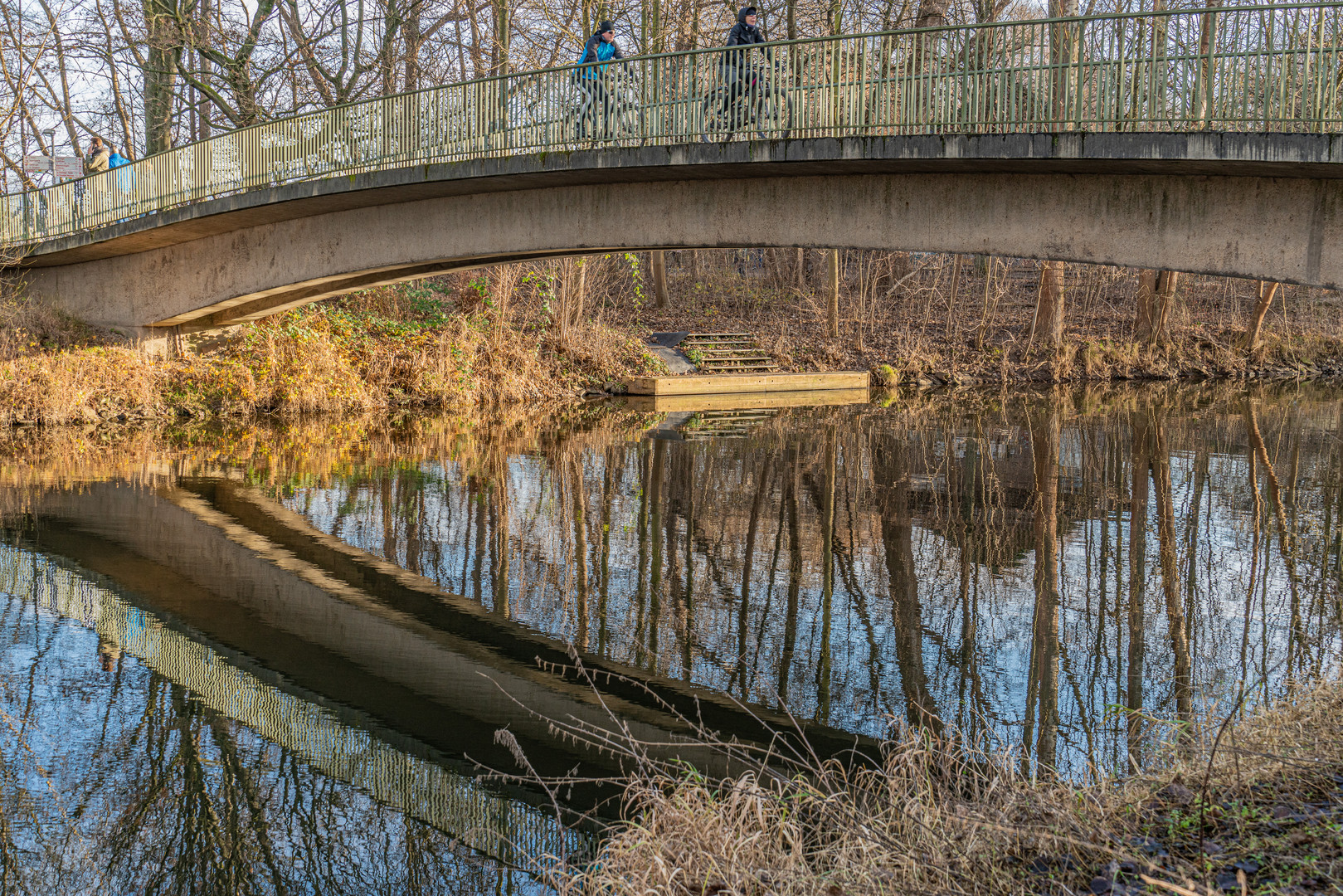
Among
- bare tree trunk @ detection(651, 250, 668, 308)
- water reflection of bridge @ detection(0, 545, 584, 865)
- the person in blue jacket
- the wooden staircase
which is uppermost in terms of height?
the person in blue jacket

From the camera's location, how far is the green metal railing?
399 inches

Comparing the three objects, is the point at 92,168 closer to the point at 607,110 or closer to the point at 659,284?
the point at 607,110

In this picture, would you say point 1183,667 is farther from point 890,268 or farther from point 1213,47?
point 890,268

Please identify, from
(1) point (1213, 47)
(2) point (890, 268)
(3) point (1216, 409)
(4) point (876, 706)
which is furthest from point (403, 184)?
(2) point (890, 268)

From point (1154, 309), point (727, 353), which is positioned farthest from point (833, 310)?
point (1154, 309)

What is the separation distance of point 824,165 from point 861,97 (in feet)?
2.67

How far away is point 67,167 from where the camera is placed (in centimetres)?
3562

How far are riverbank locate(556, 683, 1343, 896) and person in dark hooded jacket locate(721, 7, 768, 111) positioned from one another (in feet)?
32.7

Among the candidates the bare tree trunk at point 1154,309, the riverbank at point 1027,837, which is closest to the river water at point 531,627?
the riverbank at point 1027,837

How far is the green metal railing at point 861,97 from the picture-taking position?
10133 millimetres

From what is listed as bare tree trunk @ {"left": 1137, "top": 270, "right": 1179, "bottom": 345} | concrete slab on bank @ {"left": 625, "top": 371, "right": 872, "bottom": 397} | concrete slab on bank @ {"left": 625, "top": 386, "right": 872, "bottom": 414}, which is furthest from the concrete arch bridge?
bare tree trunk @ {"left": 1137, "top": 270, "right": 1179, "bottom": 345}

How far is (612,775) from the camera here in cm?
596

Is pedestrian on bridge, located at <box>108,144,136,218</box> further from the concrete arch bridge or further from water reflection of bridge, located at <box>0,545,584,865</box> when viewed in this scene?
water reflection of bridge, located at <box>0,545,584,865</box>

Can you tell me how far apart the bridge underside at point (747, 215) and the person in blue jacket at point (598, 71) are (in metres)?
0.76
